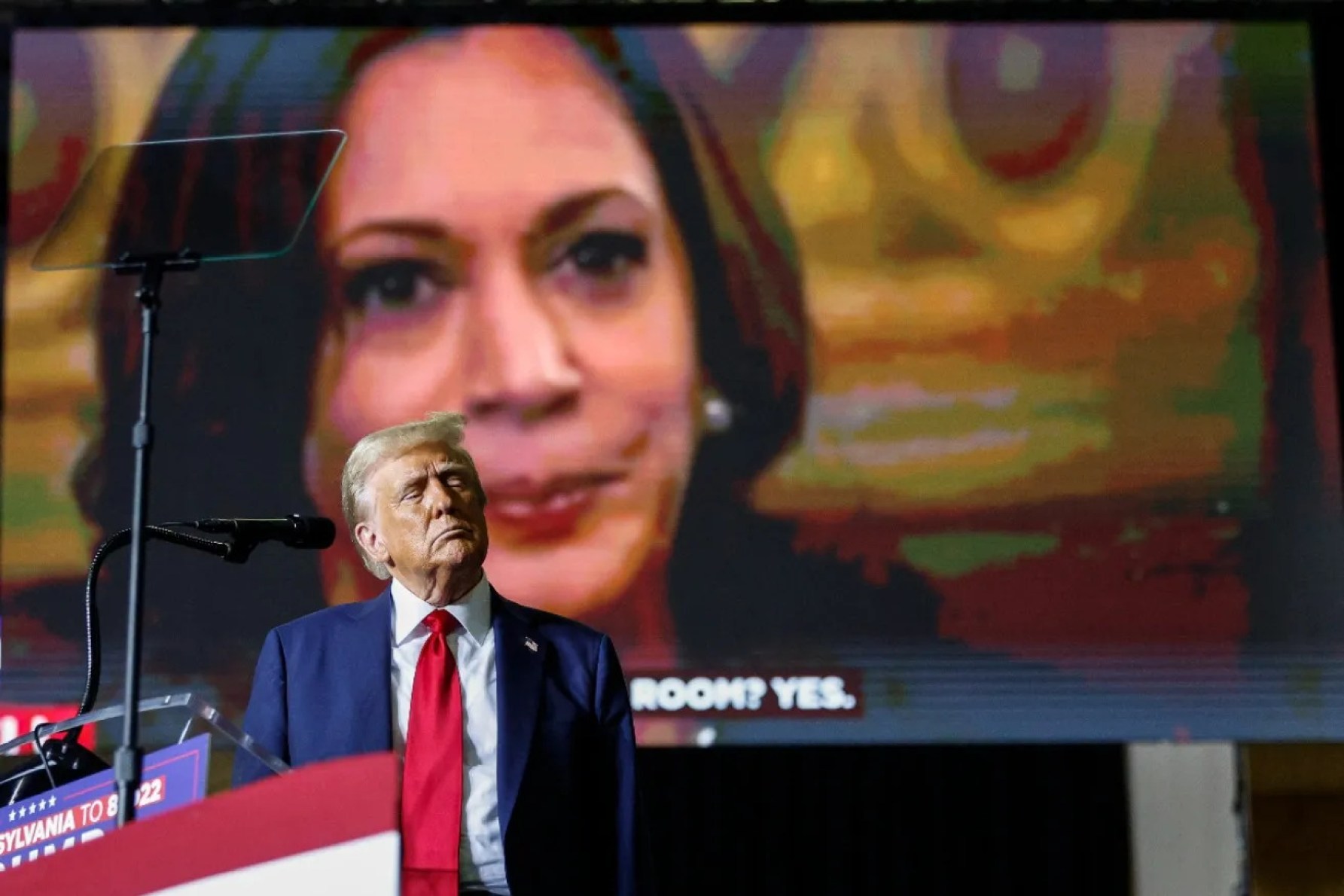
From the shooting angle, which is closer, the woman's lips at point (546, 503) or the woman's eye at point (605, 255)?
the woman's lips at point (546, 503)

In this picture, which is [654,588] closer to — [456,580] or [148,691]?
[148,691]

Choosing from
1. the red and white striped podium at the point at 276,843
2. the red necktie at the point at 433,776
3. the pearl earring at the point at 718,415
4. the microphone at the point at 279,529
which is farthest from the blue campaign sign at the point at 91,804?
the pearl earring at the point at 718,415

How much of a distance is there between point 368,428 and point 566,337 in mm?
560

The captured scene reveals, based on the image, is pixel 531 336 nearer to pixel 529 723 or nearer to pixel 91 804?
pixel 529 723

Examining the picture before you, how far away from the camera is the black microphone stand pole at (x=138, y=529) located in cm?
173

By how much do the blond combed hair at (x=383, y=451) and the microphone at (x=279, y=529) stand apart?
354mm

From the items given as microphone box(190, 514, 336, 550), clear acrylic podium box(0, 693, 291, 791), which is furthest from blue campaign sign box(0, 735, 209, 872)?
microphone box(190, 514, 336, 550)

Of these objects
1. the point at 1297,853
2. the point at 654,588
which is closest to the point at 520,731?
the point at 654,588

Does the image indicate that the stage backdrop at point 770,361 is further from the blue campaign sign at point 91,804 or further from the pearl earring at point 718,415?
the blue campaign sign at point 91,804

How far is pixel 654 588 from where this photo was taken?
13.9 feet

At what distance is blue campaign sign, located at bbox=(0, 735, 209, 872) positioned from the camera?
5.69 ft

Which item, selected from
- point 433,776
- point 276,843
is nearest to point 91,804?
point 276,843

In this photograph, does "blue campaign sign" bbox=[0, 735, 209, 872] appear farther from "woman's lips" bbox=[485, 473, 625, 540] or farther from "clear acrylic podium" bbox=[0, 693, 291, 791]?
"woman's lips" bbox=[485, 473, 625, 540]

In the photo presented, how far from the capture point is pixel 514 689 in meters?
2.37
